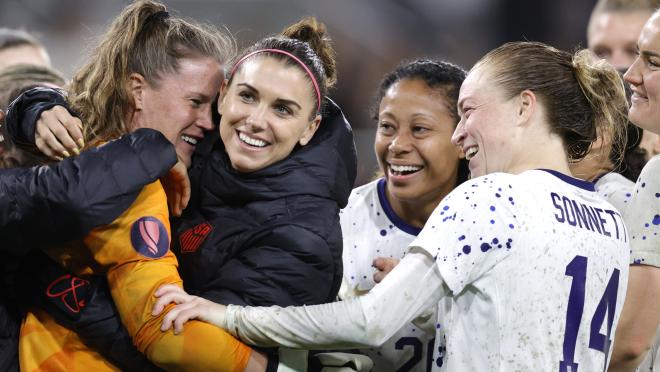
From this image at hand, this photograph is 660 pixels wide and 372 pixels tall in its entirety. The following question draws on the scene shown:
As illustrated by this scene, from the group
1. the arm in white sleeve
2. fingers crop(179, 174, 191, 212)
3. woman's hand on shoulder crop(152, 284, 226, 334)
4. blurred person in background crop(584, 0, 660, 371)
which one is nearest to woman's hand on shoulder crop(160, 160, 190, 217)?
fingers crop(179, 174, 191, 212)

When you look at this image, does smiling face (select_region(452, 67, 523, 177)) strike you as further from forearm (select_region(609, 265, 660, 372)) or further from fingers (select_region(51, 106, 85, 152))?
fingers (select_region(51, 106, 85, 152))

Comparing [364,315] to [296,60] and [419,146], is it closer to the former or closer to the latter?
[296,60]

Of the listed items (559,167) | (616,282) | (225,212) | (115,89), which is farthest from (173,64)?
(616,282)

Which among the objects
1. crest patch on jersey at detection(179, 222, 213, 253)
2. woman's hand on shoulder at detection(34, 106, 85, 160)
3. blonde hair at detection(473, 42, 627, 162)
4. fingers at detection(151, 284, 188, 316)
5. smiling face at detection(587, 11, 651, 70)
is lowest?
fingers at detection(151, 284, 188, 316)

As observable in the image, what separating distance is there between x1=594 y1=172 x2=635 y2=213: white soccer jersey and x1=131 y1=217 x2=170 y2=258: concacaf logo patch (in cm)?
162

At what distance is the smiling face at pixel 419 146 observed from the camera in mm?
3227

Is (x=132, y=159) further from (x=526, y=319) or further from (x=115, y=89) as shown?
(x=526, y=319)

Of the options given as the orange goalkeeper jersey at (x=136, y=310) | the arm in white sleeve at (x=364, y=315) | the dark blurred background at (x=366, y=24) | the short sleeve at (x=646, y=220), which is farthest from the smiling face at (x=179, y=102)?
the dark blurred background at (x=366, y=24)

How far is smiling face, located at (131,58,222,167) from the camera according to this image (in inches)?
105

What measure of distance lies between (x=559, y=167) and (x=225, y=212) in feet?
3.04

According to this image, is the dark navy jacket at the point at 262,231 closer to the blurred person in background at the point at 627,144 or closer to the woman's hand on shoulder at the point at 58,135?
the woman's hand on shoulder at the point at 58,135

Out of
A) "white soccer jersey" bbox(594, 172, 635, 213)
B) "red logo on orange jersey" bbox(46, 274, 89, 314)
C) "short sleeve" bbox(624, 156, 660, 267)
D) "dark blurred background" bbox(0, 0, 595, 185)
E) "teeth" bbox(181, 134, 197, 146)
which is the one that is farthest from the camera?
"dark blurred background" bbox(0, 0, 595, 185)

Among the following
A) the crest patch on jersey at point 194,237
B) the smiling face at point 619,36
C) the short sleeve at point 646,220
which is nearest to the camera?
the crest patch on jersey at point 194,237

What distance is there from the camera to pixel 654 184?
8.59 ft
